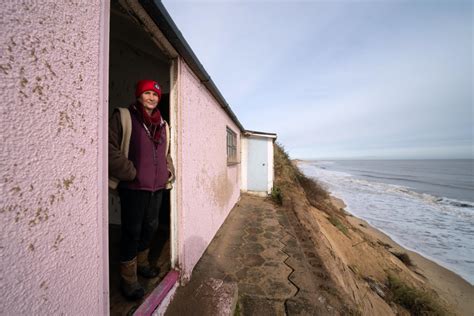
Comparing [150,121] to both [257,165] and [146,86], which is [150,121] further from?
[257,165]

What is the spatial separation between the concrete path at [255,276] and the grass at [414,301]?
2.18m

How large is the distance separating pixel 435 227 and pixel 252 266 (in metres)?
11.6

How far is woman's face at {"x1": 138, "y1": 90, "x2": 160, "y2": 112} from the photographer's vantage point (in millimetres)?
1773

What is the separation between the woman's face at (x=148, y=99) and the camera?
1.77 meters

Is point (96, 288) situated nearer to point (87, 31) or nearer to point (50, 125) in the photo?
point (50, 125)

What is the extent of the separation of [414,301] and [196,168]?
4.88 m

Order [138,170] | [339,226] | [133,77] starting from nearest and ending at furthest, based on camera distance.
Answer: [138,170] → [133,77] → [339,226]

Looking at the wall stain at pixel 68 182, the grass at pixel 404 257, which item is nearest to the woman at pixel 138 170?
the wall stain at pixel 68 182

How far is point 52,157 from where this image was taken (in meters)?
0.80

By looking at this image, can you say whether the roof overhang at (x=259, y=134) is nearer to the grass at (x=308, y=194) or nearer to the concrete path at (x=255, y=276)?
the grass at (x=308, y=194)

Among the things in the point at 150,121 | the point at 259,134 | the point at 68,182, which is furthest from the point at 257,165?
the point at 68,182

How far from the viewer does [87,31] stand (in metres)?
0.97

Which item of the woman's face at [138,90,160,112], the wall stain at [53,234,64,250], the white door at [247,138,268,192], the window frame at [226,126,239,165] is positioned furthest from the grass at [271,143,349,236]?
the wall stain at [53,234,64,250]

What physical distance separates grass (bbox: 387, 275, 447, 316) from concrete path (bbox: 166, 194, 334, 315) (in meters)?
2.18
